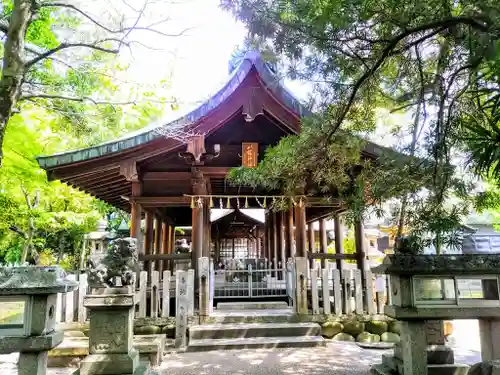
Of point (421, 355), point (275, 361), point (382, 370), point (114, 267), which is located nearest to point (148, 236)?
point (275, 361)

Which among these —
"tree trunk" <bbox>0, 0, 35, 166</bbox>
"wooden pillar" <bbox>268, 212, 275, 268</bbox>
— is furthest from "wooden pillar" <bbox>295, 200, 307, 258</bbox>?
"tree trunk" <bbox>0, 0, 35, 166</bbox>

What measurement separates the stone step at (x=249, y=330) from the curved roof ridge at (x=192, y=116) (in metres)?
4.28

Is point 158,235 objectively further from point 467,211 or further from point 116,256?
point 467,211

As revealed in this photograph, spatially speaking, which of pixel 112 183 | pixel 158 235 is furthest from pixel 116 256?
pixel 158 235

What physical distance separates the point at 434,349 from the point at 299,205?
4861mm

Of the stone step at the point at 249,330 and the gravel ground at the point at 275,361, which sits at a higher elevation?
the stone step at the point at 249,330

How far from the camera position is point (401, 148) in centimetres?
481

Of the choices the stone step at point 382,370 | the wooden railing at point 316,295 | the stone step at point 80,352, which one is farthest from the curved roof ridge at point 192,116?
the stone step at point 382,370

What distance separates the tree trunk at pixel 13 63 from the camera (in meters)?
5.41

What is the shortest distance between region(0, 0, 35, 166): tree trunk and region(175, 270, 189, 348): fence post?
391cm

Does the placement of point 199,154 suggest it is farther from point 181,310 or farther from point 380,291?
point 380,291

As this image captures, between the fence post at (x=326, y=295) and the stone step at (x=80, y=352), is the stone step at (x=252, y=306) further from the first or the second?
the stone step at (x=80, y=352)

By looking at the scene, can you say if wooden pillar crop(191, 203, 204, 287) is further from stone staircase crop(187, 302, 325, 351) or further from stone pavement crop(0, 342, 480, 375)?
stone pavement crop(0, 342, 480, 375)

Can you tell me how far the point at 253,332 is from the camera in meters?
7.41
